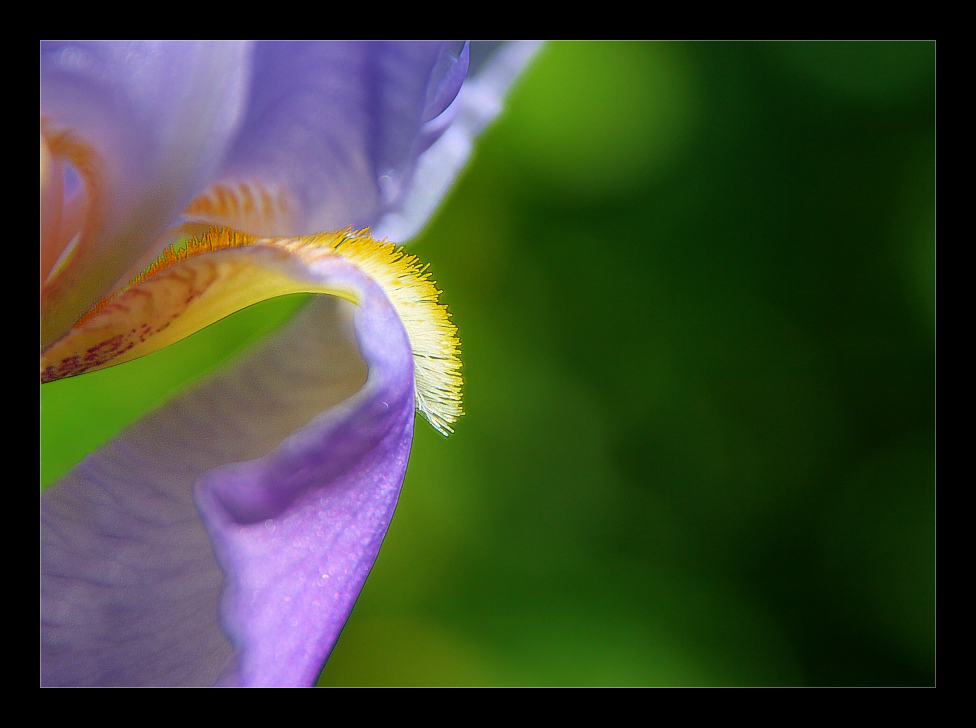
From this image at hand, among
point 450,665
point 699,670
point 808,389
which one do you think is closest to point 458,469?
point 450,665

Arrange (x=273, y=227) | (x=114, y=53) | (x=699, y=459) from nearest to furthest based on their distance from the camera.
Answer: (x=114, y=53) < (x=273, y=227) < (x=699, y=459)

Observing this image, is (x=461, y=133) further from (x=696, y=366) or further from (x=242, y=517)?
(x=696, y=366)

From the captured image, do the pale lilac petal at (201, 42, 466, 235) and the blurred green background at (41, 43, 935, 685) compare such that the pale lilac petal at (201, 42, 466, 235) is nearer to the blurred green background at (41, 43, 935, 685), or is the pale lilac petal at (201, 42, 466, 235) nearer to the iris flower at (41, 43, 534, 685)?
the iris flower at (41, 43, 534, 685)

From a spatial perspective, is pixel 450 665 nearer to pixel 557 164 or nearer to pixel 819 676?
pixel 819 676

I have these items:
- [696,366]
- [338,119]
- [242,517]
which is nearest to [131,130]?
[338,119]

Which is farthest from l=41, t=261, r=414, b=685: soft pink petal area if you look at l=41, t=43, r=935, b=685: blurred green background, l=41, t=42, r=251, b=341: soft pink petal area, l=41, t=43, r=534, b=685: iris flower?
l=41, t=43, r=935, b=685: blurred green background

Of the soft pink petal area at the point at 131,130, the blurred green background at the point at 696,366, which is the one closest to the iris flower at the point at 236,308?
the soft pink petal area at the point at 131,130

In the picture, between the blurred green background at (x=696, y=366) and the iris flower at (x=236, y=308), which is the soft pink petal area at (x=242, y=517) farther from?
the blurred green background at (x=696, y=366)
